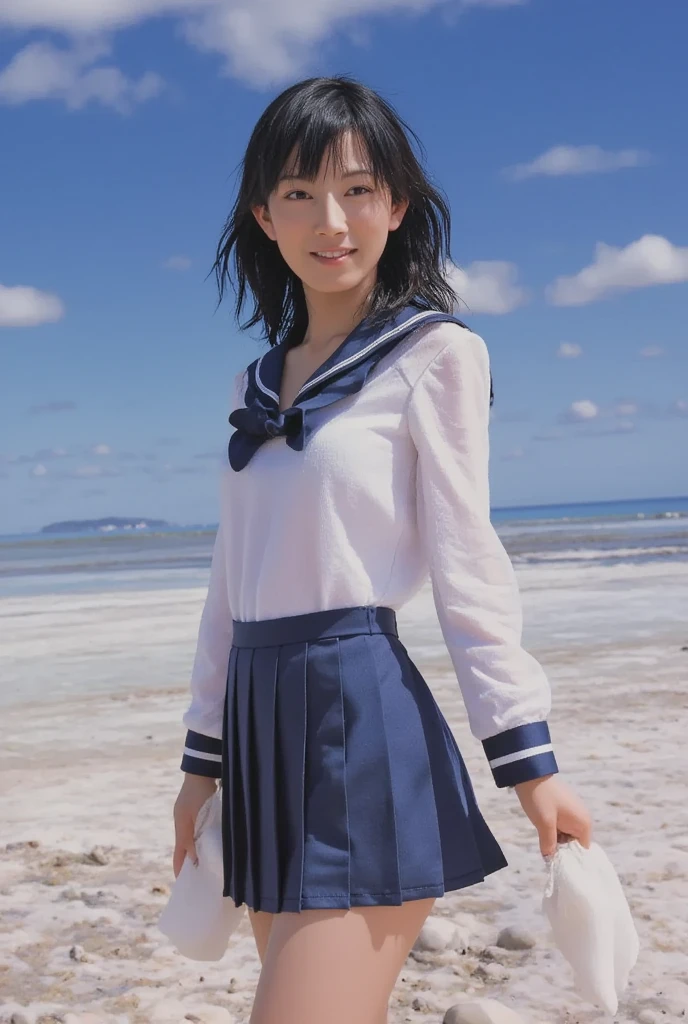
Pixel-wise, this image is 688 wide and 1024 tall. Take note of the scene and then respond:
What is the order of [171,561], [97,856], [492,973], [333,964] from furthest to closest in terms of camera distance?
[171,561] < [97,856] < [492,973] < [333,964]

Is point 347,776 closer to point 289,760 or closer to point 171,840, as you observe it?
point 289,760

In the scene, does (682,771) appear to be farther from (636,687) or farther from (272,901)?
(272,901)

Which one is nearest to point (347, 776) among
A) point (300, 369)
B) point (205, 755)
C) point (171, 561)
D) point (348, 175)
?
point (205, 755)

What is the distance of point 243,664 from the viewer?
1.94 meters

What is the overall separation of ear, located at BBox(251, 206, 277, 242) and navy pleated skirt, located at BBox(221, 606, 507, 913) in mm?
745

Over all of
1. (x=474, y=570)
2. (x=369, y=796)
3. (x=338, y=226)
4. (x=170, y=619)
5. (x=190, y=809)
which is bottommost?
(x=170, y=619)

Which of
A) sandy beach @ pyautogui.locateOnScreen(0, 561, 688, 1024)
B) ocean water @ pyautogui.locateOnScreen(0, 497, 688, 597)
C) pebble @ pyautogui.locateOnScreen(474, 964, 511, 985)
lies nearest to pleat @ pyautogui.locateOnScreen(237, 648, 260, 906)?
sandy beach @ pyautogui.locateOnScreen(0, 561, 688, 1024)

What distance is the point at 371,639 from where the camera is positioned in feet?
5.97

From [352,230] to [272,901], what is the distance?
3.62ft

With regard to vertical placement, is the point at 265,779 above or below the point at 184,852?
above

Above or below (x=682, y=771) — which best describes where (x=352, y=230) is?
above

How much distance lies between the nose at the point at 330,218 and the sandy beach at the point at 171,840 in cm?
199

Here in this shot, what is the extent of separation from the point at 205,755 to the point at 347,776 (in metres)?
0.49

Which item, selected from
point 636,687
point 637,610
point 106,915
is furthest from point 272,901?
point 637,610
